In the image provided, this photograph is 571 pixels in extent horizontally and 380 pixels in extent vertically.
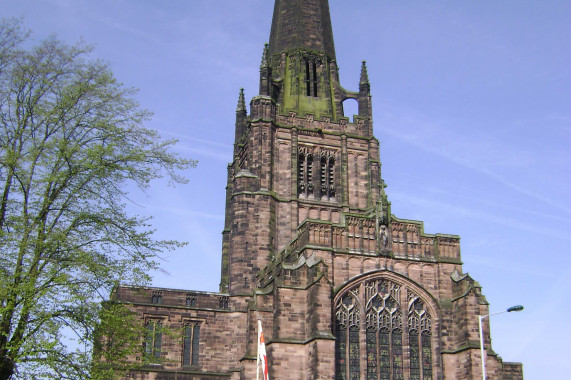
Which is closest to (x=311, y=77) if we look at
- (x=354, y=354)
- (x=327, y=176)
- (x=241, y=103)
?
(x=241, y=103)

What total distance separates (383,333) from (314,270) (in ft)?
16.0

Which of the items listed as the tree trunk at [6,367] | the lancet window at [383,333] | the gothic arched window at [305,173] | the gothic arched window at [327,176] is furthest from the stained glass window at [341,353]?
the tree trunk at [6,367]

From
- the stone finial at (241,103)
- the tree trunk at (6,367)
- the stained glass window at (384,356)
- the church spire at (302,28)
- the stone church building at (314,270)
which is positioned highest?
the church spire at (302,28)

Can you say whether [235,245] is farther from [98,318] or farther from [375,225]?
[98,318]

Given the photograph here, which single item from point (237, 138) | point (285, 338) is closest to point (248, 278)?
point (285, 338)

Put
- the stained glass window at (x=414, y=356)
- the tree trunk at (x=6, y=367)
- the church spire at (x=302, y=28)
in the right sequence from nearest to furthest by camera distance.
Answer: the tree trunk at (x=6, y=367) → the stained glass window at (x=414, y=356) → the church spire at (x=302, y=28)

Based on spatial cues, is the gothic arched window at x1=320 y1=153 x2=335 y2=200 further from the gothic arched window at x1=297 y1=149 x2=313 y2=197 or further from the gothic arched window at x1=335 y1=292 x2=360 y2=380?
the gothic arched window at x1=335 y1=292 x2=360 y2=380

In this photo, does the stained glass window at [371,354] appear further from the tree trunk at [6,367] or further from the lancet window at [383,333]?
the tree trunk at [6,367]

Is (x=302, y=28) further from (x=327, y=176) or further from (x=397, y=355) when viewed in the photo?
(x=397, y=355)

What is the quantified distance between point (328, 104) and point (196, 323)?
19794 mm

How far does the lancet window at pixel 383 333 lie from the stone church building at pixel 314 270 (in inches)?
2.1

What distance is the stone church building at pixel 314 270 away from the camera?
32.7 m

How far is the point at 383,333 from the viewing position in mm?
33750

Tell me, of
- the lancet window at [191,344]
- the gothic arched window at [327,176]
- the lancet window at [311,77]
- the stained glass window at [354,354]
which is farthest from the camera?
the lancet window at [311,77]
